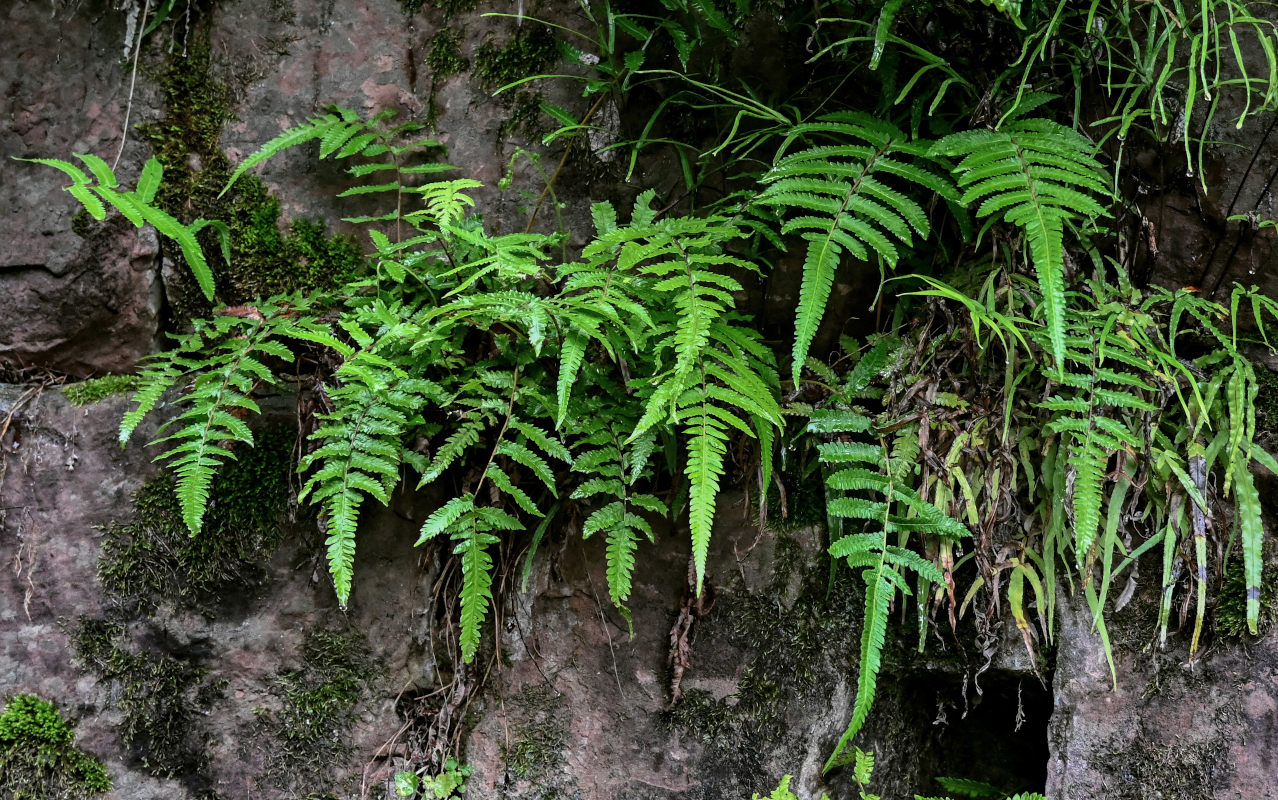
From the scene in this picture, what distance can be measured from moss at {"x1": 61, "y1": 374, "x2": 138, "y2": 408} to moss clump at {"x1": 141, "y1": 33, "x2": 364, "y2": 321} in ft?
0.92

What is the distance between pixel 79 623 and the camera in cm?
255

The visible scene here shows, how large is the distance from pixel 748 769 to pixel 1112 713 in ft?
3.37

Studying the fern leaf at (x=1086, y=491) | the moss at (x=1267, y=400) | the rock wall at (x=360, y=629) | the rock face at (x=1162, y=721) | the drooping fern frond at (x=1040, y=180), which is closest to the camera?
the drooping fern frond at (x=1040, y=180)

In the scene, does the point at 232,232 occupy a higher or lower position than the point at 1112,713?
higher

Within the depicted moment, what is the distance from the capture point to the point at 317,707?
8.66 feet

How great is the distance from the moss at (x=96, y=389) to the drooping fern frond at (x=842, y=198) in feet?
6.77

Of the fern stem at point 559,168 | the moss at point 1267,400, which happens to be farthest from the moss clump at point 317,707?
the moss at point 1267,400

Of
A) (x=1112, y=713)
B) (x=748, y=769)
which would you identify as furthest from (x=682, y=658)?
(x=1112, y=713)

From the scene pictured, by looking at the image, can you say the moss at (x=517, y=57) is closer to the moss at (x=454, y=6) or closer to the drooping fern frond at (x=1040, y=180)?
the moss at (x=454, y=6)

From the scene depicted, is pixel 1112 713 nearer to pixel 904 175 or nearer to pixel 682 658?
pixel 682 658

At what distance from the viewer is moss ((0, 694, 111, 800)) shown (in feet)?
8.07

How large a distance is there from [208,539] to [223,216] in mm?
1068

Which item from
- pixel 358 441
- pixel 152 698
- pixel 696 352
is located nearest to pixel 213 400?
pixel 358 441

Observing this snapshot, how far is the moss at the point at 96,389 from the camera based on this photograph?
2.68 meters
